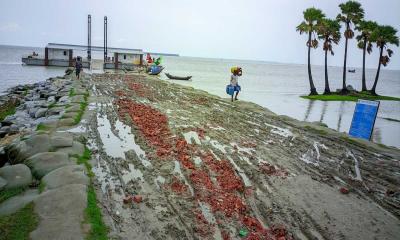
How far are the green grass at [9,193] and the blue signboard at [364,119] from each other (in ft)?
48.3

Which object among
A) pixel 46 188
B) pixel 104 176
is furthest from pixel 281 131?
pixel 46 188

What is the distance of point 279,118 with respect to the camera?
2020cm

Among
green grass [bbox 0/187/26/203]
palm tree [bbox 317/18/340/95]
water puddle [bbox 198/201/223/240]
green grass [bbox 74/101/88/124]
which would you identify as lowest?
water puddle [bbox 198/201/223/240]

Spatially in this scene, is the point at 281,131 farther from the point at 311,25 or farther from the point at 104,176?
the point at 311,25

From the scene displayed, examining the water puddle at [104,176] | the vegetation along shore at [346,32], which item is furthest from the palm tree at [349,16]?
the water puddle at [104,176]

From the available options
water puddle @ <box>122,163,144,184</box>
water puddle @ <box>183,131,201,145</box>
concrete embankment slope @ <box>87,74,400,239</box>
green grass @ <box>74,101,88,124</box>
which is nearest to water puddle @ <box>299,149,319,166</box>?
concrete embankment slope @ <box>87,74,400,239</box>

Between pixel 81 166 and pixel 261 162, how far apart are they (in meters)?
5.70

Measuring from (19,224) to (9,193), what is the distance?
1.67 metres

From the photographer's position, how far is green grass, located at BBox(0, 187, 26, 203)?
7.29 m

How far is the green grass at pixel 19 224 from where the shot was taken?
19.0 feet

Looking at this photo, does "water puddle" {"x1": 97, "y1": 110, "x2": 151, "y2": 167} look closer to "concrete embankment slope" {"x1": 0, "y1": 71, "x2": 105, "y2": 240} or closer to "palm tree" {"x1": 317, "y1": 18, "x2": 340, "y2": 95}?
"concrete embankment slope" {"x1": 0, "y1": 71, "x2": 105, "y2": 240}

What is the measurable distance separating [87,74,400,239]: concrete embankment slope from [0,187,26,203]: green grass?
180cm

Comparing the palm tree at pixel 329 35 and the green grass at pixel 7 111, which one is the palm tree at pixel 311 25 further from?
the green grass at pixel 7 111

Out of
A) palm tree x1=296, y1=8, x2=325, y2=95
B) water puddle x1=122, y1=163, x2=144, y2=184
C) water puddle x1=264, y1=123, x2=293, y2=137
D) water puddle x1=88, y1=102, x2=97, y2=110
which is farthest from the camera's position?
palm tree x1=296, y1=8, x2=325, y2=95
